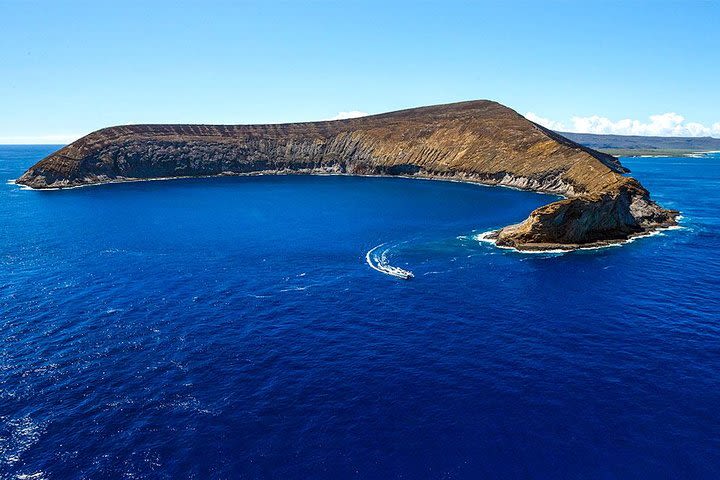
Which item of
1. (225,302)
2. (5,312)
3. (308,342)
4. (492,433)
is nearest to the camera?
(492,433)

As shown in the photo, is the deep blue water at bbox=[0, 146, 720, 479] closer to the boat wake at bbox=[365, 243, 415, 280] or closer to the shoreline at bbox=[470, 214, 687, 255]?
the boat wake at bbox=[365, 243, 415, 280]

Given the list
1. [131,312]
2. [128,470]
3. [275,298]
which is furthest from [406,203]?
[128,470]

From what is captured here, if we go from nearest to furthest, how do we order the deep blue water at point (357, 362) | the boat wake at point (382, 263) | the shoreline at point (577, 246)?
the deep blue water at point (357, 362)
the boat wake at point (382, 263)
the shoreline at point (577, 246)

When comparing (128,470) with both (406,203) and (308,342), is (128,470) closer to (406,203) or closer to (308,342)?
(308,342)

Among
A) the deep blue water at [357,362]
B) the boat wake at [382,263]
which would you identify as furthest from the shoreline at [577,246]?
the boat wake at [382,263]

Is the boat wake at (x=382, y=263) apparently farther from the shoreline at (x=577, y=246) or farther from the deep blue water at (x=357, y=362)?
the shoreline at (x=577, y=246)

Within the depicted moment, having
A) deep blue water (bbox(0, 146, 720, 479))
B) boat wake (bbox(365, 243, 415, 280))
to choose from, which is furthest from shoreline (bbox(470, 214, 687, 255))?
boat wake (bbox(365, 243, 415, 280))

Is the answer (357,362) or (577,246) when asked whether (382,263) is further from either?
(577,246)
